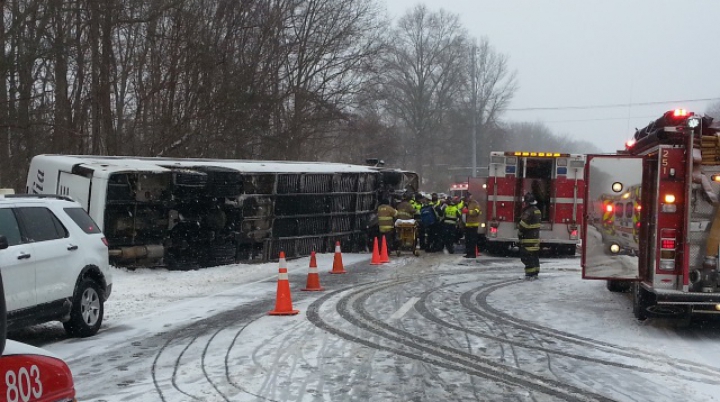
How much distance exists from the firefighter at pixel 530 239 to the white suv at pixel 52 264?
8836 mm

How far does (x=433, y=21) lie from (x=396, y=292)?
61748mm

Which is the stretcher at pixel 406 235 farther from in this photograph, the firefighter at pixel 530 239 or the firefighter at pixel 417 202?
the firefighter at pixel 530 239

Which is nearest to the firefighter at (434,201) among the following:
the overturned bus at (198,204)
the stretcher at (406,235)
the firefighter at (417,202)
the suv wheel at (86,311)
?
the firefighter at (417,202)

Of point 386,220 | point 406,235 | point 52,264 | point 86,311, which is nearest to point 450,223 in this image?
point 406,235

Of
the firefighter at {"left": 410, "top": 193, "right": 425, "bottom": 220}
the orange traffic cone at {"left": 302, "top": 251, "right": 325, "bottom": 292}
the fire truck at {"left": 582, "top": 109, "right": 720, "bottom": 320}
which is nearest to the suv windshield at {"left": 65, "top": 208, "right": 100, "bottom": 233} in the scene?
the orange traffic cone at {"left": 302, "top": 251, "right": 325, "bottom": 292}

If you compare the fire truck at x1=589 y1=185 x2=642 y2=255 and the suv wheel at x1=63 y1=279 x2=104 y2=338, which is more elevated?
the fire truck at x1=589 y1=185 x2=642 y2=255

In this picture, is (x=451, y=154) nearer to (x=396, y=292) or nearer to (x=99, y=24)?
(x=99, y=24)

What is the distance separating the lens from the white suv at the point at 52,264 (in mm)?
8609

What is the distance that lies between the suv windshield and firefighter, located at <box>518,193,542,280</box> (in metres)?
8.92

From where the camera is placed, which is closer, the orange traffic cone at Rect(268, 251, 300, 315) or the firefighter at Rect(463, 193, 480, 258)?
the orange traffic cone at Rect(268, 251, 300, 315)

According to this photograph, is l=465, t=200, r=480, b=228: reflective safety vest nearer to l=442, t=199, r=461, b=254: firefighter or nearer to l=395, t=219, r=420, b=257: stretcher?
l=442, t=199, r=461, b=254: firefighter

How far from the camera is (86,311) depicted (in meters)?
9.81

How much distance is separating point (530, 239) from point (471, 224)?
518 centimetres

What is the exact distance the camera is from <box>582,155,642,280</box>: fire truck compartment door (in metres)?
11.0
